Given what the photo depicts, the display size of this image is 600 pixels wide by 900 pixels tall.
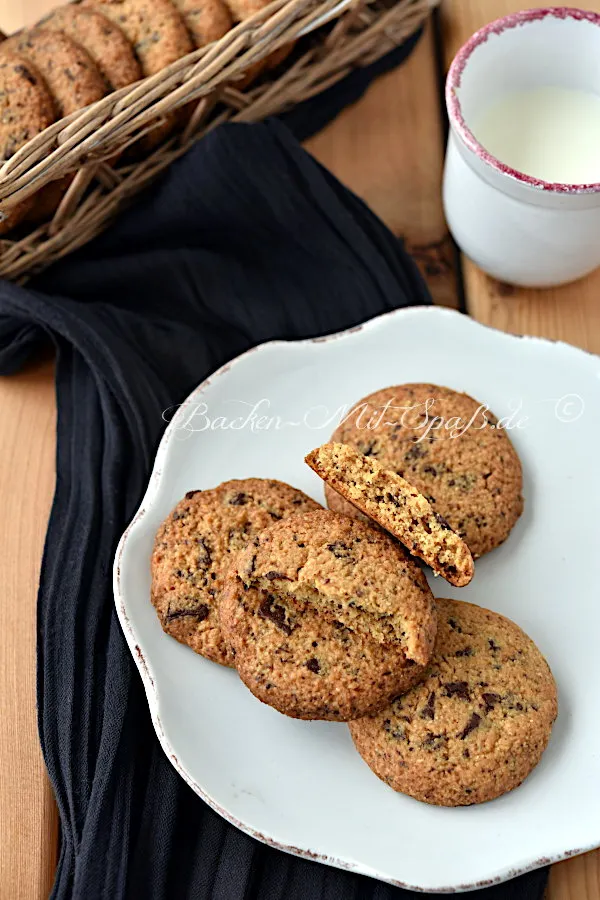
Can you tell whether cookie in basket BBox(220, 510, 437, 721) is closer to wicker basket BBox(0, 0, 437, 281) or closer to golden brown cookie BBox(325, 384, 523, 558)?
golden brown cookie BBox(325, 384, 523, 558)

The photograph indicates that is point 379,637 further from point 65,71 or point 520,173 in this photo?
point 65,71

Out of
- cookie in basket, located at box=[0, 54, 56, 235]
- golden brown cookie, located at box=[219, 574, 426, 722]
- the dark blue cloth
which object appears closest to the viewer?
golden brown cookie, located at box=[219, 574, 426, 722]

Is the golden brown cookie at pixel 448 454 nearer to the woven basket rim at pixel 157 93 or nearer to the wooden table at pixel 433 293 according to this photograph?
the wooden table at pixel 433 293

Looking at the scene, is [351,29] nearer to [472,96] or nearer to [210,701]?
[472,96]

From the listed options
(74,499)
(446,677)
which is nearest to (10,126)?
(74,499)

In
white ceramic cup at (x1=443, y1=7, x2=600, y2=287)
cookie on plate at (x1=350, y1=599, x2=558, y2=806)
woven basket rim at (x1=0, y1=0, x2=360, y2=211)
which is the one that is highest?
woven basket rim at (x1=0, y1=0, x2=360, y2=211)

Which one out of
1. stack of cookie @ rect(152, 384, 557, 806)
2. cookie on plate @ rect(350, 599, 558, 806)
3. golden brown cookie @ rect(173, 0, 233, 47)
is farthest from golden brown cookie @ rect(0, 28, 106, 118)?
cookie on plate @ rect(350, 599, 558, 806)
